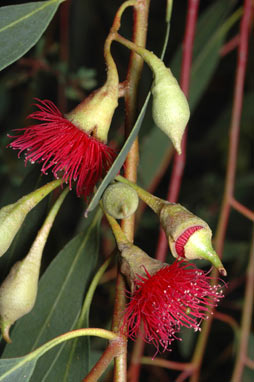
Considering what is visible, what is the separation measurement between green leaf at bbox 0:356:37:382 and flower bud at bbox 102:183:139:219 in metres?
0.27

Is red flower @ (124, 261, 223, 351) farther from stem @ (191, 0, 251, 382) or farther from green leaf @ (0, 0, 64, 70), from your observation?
stem @ (191, 0, 251, 382)

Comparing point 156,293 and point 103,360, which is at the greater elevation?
point 156,293

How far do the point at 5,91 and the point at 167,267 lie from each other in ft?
4.36

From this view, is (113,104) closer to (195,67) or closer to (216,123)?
(195,67)

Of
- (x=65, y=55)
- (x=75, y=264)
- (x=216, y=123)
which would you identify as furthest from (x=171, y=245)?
(x=216, y=123)

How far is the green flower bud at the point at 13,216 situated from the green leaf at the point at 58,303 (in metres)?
0.24

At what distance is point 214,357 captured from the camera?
7.16 ft

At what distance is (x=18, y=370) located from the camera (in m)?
0.90

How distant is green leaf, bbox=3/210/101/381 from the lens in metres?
1.06

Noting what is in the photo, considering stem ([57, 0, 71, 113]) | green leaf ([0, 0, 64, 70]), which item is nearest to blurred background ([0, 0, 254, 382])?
stem ([57, 0, 71, 113])

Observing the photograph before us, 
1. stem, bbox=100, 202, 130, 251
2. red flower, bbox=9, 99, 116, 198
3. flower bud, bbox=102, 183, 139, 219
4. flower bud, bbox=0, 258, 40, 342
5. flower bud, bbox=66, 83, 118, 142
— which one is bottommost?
flower bud, bbox=0, 258, 40, 342

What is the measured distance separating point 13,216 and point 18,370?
0.77ft

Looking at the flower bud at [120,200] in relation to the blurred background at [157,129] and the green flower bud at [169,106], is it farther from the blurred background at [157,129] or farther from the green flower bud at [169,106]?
the blurred background at [157,129]

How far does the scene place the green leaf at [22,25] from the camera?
3.10 feet
